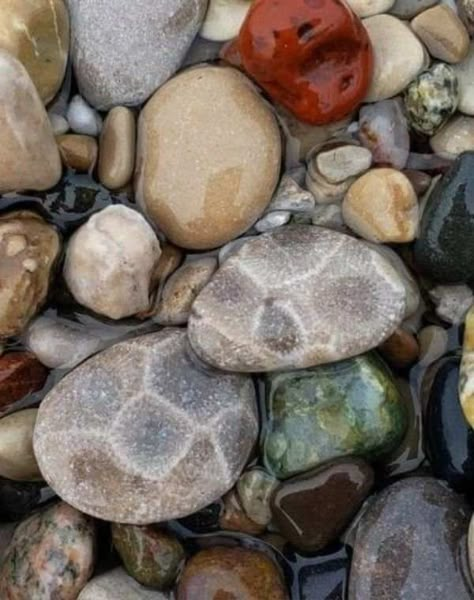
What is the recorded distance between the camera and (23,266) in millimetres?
2830

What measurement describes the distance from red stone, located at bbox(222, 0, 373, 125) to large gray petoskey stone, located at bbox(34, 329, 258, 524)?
860 millimetres

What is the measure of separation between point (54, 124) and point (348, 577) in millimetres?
1693

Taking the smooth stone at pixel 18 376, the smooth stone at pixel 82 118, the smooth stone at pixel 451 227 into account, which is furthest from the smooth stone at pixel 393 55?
the smooth stone at pixel 18 376

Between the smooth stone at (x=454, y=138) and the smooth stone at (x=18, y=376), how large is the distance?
144 cm

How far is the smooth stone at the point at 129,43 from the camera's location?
2.95 meters

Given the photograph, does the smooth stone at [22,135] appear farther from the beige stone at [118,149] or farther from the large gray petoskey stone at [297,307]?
the large gray petoskey stone at [297,307]

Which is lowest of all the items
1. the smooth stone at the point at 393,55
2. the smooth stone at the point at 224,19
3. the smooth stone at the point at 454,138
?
the smooth stone at the point at 454,138

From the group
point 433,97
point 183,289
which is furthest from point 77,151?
point 433,97

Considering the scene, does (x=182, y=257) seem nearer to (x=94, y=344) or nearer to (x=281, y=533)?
(x=94, y=344)

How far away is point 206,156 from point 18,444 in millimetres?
→ 1065

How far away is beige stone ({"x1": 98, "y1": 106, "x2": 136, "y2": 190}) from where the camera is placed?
2945 millimetres

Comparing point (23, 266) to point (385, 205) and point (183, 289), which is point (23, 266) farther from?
point (385, 205)

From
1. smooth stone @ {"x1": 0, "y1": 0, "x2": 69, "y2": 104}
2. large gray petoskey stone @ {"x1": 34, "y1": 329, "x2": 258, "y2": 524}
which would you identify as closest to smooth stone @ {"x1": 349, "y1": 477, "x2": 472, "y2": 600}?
large gray petoskey stone @ {"x1": 34, "y1": 329, "x2": 258, "y2": 524}

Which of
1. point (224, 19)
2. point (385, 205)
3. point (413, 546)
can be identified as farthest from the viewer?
point (224, 19)
